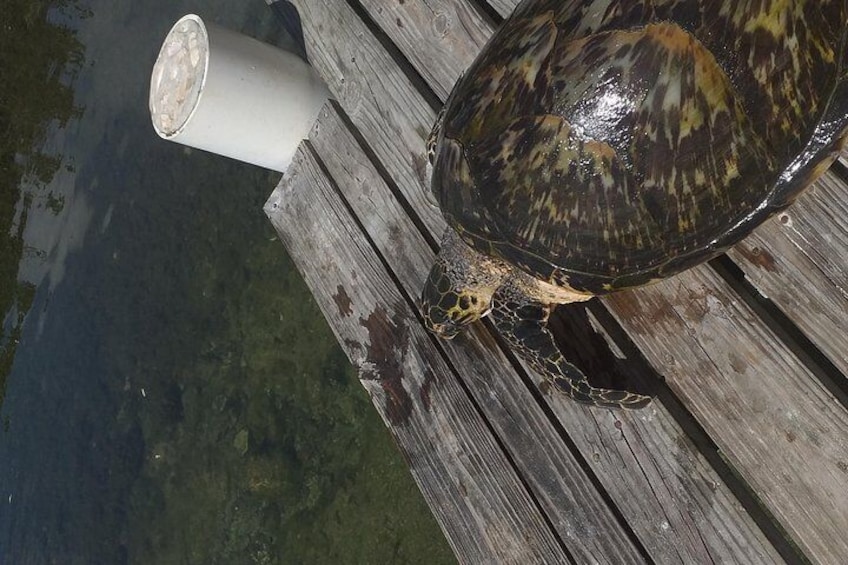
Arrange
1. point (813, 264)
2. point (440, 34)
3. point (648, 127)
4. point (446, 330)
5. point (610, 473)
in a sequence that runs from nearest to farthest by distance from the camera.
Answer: point (648, 127)
point (813, 264)
point (610, 473)
point (446, 330)
point (440, 34)

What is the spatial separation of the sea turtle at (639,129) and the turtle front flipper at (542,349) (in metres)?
0.04

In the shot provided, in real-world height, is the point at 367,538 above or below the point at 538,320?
below

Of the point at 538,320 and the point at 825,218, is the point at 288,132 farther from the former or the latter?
the point at 825,218

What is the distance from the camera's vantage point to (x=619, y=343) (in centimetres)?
172

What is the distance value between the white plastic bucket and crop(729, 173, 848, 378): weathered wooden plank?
1503mm

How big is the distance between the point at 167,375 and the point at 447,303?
2.34 metres

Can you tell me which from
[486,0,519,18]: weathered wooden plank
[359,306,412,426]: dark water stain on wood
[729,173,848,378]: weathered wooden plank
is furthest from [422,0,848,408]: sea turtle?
[359,306,412,426]: dark water stain on wood

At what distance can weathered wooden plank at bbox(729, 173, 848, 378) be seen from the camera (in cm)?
141

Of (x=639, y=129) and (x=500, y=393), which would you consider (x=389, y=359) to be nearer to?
(x=500, y=393)

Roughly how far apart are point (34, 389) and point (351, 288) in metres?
3.05

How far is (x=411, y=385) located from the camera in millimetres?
2100

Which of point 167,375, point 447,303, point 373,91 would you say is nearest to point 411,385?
point 447,303

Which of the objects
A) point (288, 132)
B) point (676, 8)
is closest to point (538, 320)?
point (676, 8)

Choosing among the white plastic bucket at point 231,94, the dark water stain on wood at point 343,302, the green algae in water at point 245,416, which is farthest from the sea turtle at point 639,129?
the green algae in water at point 245,416
